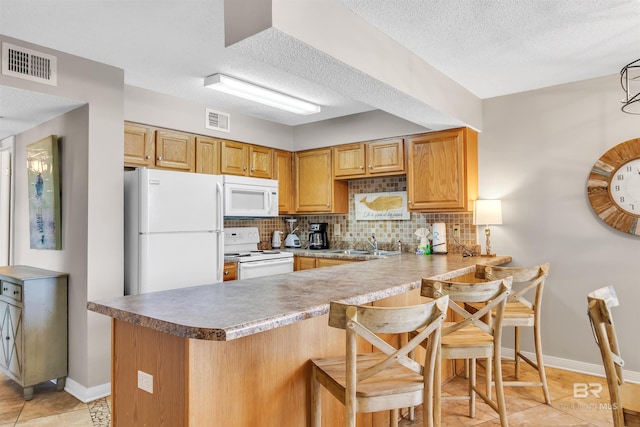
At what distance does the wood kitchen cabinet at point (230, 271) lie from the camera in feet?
12.6

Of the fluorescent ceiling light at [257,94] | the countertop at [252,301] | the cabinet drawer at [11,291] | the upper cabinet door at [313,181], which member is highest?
the fluorescent ceiling light at [257,94]

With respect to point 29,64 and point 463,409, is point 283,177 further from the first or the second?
point 463,409

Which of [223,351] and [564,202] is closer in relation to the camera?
[223,351]

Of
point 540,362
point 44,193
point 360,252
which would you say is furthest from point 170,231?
point 540,362

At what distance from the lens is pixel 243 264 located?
3.95 metres

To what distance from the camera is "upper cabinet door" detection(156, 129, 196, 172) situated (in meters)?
3.76

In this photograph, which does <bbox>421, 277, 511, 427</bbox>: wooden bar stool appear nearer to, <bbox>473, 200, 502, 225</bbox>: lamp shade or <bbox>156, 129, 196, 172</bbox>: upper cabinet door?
<bbox>473, 200, 502, 225</bbox>: lamp shade

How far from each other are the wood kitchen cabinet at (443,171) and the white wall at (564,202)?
25cm

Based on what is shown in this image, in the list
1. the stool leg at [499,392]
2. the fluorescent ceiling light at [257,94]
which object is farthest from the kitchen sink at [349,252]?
the stool leg at [499,392]

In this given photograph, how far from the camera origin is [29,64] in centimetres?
264

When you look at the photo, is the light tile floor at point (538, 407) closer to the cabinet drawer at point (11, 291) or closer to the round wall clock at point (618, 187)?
the round wall clock at point (618, 187)

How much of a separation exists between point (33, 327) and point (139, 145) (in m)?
1.65

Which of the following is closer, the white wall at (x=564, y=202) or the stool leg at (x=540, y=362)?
the stool leg at (x=540, y=362)

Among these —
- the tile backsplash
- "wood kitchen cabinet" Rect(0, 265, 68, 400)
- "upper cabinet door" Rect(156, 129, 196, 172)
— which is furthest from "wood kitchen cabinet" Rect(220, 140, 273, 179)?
"wood kitchen cabinet" Rect(0, 265, 68, 400)
